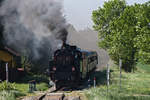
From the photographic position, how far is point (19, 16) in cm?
3184

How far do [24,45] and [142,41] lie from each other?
16.7 m

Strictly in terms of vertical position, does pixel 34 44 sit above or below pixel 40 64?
above

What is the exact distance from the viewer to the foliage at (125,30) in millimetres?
21031

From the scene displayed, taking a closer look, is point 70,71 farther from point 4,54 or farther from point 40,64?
point 40,64

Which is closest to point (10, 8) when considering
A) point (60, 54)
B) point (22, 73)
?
point (22, 73)

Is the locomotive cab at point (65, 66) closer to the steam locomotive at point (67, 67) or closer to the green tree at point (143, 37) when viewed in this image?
the steam locomotive at point (67, 67)

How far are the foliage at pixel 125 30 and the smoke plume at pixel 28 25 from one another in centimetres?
762

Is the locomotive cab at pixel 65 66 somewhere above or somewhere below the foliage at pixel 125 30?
below

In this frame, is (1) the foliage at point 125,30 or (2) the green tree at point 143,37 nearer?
(2) the green tree at point 143,37

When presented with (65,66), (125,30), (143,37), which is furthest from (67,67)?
(125,30)

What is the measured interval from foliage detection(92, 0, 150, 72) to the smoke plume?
762 cm

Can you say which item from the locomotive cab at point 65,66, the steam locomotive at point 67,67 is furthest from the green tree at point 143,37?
the locomotive cab at point 65,66

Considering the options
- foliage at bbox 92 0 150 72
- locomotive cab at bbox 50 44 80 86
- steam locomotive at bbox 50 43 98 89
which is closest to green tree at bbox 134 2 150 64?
foliage at bbox 92 0 150 72

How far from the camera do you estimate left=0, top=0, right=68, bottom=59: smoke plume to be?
90.3 feet
